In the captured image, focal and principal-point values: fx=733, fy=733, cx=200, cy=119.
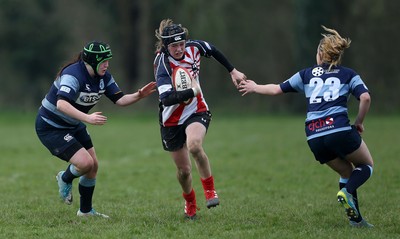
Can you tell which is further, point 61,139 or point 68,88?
point 61,139

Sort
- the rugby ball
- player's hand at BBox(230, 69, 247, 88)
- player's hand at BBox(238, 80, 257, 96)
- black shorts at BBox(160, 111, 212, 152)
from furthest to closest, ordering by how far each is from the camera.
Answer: player's hand at BBox(230, 69, 247, 88) → black shorts at BBox(160, 111, 212, 152) → player's hand at BBox(238, 80, 257, 96) → the rugby ball

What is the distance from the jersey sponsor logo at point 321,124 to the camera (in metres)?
7.88

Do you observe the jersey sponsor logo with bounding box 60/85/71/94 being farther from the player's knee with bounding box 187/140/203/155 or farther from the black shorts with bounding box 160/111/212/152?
the player's knee with bounding box 187/140/203/155

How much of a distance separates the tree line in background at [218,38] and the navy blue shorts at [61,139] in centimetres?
3012

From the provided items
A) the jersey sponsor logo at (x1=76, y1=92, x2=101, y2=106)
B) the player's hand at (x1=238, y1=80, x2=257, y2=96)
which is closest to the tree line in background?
the player's hand at (x1=238, y1=80, x2=257, y2=96)

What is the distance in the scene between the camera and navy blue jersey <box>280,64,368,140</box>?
25.8ft

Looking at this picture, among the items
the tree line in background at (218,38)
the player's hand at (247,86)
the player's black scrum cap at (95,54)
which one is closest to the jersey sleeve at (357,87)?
the player's hand at (247,86)

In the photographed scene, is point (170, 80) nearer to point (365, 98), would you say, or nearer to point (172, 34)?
point (172, 34)

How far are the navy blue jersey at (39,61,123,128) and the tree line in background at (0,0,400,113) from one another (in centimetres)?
3001

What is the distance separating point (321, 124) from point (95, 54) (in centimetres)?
272

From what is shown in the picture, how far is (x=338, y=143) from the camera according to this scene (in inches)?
309

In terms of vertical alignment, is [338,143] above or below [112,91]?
below

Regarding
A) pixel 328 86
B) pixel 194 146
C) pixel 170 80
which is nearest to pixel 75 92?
pixel 170 80

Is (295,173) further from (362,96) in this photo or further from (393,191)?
(362,96)
